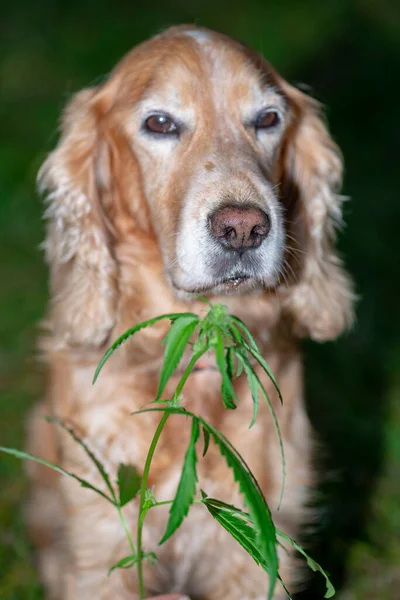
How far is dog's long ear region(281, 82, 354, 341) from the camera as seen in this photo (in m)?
2.54

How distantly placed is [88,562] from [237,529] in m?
1.13

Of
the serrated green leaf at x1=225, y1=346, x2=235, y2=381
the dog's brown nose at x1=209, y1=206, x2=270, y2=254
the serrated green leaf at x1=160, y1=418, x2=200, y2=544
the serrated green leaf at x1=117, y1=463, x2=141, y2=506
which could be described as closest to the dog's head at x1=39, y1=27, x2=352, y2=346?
the dog's brown nose at x1=209, y1=206, x2=270, y2=254

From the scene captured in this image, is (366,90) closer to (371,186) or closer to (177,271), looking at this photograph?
(371,186)

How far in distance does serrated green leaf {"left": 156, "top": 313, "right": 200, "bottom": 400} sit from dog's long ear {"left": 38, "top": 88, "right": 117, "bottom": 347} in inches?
42.5

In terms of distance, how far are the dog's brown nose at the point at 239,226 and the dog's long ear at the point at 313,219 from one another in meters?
0.56

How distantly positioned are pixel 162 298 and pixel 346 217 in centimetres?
295

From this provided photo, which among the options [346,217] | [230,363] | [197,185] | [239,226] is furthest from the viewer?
[346,217]

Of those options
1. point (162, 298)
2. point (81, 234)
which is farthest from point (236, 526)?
point (81, 234)

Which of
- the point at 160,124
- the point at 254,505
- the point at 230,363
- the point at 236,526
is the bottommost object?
the point at 236,526

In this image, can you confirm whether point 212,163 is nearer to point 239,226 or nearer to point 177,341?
point 239,226

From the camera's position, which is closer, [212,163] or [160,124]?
[212,163]

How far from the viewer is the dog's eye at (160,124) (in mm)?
2268

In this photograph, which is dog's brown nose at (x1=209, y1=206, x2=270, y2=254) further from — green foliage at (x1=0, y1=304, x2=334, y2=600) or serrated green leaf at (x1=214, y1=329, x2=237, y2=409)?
serrated green leaf at (x1=214, y1=329, x2=237, y2=409)

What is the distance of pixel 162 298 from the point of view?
2.38 m
